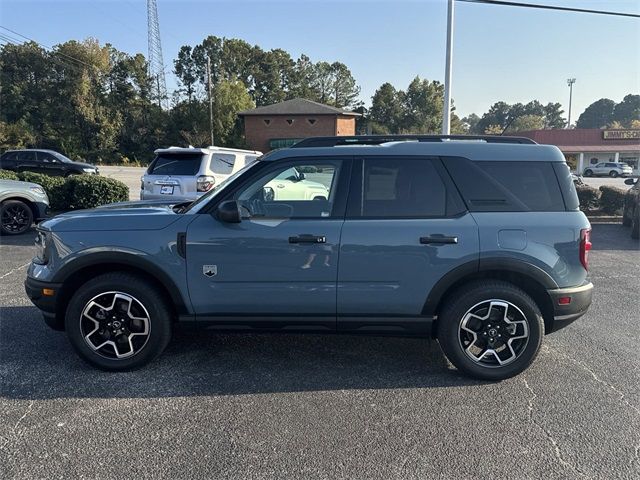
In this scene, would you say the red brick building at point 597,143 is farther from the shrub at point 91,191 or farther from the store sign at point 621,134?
the shrub at point 91,191

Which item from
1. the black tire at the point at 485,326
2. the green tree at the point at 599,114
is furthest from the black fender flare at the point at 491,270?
the green tree at the point at 599,114

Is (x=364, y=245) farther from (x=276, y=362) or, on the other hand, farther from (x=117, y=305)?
(x=117, y=305)

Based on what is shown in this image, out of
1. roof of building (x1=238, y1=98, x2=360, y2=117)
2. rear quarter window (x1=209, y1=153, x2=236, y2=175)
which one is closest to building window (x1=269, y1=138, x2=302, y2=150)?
roof of building (x1=238, y1=98, x2=360, y2=117)

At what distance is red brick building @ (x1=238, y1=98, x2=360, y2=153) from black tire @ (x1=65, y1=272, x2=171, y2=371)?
1683 inches

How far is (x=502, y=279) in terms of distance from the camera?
365 centimetres

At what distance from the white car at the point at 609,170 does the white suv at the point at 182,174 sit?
167 feet

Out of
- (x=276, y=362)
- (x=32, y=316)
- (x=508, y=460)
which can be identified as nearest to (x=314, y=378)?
(x=276, y=362)

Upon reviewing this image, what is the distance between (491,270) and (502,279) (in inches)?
7.0

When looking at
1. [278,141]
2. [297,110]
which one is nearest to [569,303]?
[278,141]

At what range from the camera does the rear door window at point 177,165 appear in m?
8.77

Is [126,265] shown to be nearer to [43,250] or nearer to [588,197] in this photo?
[43,250]

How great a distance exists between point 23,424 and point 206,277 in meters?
1.51

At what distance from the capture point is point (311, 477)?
2.51 metres

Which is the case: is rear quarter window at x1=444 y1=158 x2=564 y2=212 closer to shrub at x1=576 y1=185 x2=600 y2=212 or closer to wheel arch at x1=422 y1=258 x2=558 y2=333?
wheel arch at x1=422 y1=258 x2=558 y2=333
